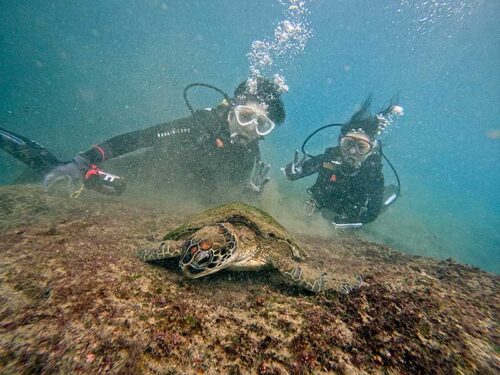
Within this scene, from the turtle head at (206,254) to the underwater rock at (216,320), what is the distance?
26cm

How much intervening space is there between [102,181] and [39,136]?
1084 inches

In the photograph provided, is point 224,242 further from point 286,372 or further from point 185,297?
point 286,372

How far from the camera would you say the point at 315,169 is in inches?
369

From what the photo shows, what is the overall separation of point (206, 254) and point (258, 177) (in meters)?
6.57

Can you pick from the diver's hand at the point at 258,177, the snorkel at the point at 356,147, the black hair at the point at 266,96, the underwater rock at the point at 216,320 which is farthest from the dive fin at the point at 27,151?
the snorkel at the point at 356,147

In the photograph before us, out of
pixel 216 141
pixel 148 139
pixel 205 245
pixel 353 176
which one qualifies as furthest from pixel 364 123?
pixel 205 245

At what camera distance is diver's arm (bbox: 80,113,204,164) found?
6.46 m

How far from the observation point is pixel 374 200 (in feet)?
27.0

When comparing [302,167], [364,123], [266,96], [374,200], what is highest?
[266,96]

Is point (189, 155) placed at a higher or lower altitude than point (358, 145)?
lower

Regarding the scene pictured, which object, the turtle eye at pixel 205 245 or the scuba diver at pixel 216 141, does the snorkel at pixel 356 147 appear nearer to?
the scuba diver at pixel 216 141

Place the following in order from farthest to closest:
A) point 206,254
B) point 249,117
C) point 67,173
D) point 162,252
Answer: point 249,117 → point 67,173 → point 162,252 → point 206,254

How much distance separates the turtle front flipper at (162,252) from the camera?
2.59 meters

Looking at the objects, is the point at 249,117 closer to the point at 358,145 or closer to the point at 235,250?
the point at 358,145
